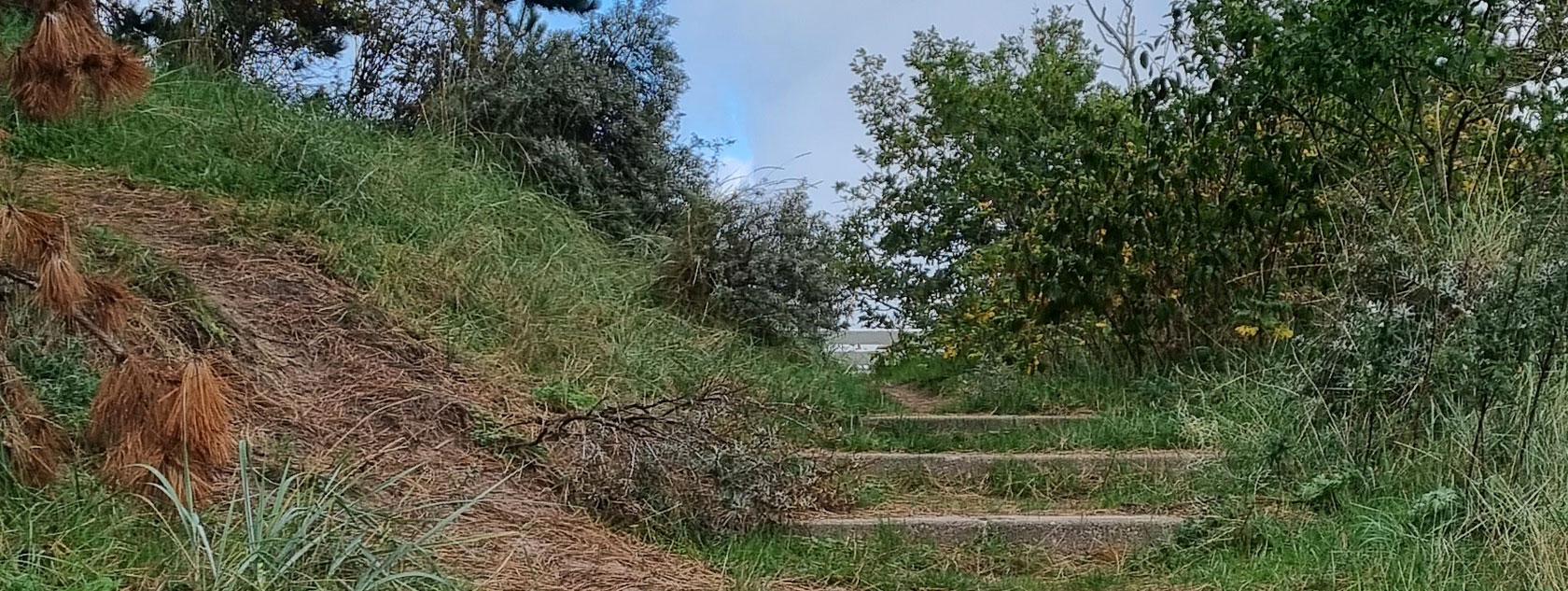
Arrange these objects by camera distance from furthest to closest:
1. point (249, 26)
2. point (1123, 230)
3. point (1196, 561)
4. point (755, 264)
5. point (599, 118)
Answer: point (249, 26)
point (599, 118)
point (755, 264)
point (1123, 230)
point (1196, 561)

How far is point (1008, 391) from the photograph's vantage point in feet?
15.1

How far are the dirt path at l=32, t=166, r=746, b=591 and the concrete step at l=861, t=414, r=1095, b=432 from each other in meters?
1.63

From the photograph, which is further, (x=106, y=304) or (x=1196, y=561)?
(x=1196, y=561)

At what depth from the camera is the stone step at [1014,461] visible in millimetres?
3283

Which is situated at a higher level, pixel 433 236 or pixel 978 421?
pixel 433 236

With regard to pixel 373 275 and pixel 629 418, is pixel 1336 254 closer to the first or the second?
pixel 629 418

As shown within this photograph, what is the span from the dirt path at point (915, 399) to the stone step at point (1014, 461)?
124 cm

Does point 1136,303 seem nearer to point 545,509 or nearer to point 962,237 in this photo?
point 545,509

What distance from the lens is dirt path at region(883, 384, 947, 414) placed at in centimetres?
498

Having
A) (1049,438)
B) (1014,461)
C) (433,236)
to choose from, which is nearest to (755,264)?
(433,236)

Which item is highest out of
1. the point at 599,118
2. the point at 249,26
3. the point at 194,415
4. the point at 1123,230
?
the point at 249,26

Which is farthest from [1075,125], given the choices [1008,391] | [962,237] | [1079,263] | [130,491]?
[962,237]

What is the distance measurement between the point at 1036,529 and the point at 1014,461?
0.61 m

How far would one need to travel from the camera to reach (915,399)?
578cm
